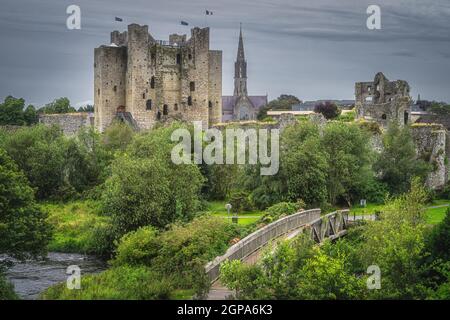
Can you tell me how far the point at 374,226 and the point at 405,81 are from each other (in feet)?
138

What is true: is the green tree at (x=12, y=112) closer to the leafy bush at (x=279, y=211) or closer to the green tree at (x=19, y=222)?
the leafy bush at (x=279, y=211)

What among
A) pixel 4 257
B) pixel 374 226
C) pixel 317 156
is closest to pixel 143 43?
pixel 317 156

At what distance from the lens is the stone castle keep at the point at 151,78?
88062mm

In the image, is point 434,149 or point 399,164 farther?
point 434,149

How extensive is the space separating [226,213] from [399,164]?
51.5ft

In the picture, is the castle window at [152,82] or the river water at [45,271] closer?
Result: the river water at [45,271]

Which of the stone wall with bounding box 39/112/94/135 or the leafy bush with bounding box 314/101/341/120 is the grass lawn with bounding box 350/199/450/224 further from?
the stone wall with bounding box 39/112/94/135

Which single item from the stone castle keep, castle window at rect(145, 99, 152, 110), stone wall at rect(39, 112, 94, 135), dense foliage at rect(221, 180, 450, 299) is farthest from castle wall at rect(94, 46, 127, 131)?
dense foliage at rect(221, 180, 450, 299)

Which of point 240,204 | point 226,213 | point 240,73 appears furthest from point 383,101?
point 240,73

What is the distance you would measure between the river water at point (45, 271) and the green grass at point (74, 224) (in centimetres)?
126

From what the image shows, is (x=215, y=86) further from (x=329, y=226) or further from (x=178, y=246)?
(x=178, y=246)

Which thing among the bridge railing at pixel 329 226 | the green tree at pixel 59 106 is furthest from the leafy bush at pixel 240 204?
the green tree at pixel 59 106

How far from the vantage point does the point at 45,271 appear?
42.3 meters
